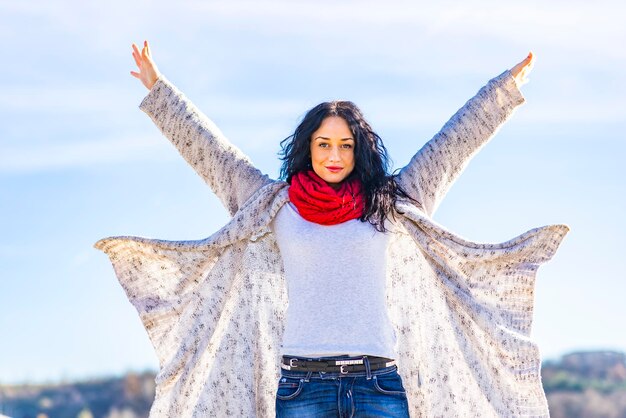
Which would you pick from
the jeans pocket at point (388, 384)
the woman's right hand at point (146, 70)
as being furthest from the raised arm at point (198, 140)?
the jeans pocket at point (388, 384)

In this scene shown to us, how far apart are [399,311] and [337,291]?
2.19 feet

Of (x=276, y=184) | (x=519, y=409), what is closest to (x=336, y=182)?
(x=276, y=184)

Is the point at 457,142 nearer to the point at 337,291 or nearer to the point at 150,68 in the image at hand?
the point at 337,291

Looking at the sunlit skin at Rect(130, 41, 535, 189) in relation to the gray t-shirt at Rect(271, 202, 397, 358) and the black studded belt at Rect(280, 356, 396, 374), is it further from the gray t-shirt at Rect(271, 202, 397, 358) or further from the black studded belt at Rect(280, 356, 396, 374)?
the black studded belt at Rect(280, 356, 396, 374)

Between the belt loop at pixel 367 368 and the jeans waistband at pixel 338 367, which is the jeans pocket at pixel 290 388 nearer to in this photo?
the jeans waistband at pixel 338 367

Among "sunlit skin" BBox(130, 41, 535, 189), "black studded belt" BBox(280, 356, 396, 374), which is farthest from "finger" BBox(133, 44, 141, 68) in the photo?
"black studded belt" BBox(280, 356, 396, 374)

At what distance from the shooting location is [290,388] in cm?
333

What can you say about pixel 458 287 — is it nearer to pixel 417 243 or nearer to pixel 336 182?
pixel 417 243

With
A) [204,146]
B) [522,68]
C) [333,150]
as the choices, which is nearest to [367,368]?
[333,150]

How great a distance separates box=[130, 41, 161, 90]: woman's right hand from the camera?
14.0 feet

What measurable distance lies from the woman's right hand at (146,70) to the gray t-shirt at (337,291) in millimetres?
1181

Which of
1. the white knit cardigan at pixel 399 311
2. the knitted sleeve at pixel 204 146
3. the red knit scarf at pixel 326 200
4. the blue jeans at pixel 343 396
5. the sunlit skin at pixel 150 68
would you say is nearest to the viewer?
the blue jeans at pixel 343 396

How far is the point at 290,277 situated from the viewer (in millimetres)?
3561

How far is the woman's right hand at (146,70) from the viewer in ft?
14.0
